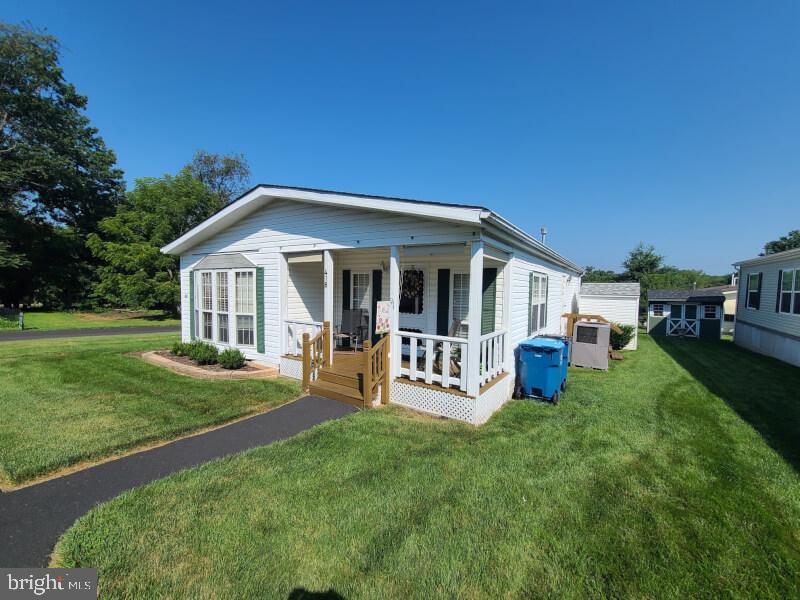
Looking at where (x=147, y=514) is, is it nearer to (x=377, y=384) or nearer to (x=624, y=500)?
(x=377, y=384)

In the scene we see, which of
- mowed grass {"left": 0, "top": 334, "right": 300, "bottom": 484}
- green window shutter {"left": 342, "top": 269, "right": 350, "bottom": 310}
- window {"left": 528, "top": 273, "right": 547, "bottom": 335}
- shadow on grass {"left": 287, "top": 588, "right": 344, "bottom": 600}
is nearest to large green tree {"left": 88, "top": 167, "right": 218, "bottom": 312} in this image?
mowed grass {"left": 0, "top": 334, "right": 300, "bottom": 484}

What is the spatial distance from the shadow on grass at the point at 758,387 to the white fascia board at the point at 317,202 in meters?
5.06

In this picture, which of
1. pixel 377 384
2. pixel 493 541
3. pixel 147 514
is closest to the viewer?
pixel 493 541

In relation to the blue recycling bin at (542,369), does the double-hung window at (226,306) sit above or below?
above

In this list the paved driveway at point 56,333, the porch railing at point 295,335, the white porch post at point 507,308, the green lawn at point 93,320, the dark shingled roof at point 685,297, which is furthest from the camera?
the dark shingled roof at point 685,297

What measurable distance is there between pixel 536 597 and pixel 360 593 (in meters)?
1.14

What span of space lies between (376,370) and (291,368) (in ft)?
8.59

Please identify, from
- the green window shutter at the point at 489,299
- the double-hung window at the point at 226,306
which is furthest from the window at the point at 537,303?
the double-hung window at the point at 226,306

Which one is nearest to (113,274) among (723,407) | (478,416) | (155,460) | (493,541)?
(155,460)

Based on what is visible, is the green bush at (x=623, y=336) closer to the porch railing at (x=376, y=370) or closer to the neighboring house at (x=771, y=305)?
the neighboring house at (x=771, y=305)

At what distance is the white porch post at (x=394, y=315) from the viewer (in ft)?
19.2

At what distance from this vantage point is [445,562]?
250 cm

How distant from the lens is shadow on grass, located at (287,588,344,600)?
7.13ft

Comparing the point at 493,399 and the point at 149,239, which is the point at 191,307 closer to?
the point at 493,399
